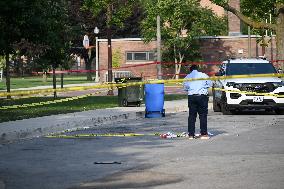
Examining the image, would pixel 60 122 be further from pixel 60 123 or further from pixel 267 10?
pixel 267 10

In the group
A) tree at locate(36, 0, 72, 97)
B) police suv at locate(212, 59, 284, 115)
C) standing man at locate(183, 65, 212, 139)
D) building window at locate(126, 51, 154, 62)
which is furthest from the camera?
building window at locate(126, 51, 154, 62)

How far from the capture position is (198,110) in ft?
60.7

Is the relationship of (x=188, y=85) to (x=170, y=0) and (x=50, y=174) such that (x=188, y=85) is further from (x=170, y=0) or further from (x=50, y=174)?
(x=170, y=0)

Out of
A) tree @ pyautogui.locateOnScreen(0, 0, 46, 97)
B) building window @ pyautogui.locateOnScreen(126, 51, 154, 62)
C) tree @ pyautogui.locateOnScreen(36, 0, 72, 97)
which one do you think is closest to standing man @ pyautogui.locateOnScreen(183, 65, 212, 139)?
tree @ pyautogui.locateOnScreen(0, 0, 46, 97)

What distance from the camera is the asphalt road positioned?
11.5 meters

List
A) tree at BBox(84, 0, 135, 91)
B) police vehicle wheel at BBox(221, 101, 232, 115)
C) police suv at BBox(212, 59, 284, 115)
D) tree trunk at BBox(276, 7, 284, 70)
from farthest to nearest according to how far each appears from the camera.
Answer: tree trunk at BBox(276, 7, 284, 70) < tree at BBox(84, 0, 135, 91) < police vehicle wheel at BBox(221, 101, 232, 115) < police suv at BBox(212, 59, 284, 115)

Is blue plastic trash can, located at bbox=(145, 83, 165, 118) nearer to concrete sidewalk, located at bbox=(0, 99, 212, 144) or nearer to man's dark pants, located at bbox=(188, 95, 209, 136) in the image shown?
concrete sidewalk, located at bbox=(0, 99, 212, 144)

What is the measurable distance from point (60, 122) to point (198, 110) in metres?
5.43

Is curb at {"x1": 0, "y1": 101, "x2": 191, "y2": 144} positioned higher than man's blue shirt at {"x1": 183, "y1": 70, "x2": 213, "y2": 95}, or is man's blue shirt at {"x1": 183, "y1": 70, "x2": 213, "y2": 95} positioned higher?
man's blue shirt at {"x1": 183, "y1": 70, "x2": 213, "y2": 95}

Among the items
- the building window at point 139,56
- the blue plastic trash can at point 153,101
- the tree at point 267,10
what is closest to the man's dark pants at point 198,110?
the blue plastic trash can at point 153,101

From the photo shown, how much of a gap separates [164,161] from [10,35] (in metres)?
19.3

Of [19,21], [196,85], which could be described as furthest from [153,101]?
[196,85]

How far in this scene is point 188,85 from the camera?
18.4m

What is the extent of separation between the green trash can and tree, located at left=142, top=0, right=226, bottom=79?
38.4 metres
